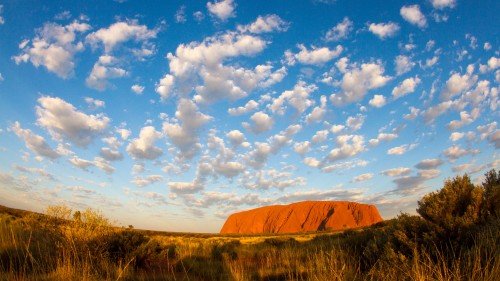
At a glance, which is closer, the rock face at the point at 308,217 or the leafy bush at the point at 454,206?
the leafy bush at the point at 454,206

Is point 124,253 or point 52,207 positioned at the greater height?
point 52,207

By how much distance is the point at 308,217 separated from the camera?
135 metres

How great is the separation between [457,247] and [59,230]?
8197mm

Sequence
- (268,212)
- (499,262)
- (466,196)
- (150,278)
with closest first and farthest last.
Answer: (499,262) → (150,278) → (466,196) → (268,212)

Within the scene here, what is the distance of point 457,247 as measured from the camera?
20.2 ft

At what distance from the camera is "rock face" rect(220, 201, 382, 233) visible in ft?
407

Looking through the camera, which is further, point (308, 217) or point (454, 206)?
point (308, 217)

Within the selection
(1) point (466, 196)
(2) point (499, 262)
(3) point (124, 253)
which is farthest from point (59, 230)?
(1) point (466, 196)

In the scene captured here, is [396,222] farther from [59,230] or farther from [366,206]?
[366,206]

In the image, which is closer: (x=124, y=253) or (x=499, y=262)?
(x=499, y=262)

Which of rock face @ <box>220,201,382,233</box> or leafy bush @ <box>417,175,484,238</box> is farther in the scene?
rock face @ <box>220,201,382,233</box>

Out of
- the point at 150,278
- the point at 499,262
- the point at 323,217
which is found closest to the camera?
the point at 499,262

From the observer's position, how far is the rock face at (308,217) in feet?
407

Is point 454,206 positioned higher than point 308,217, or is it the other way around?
point 454,206
